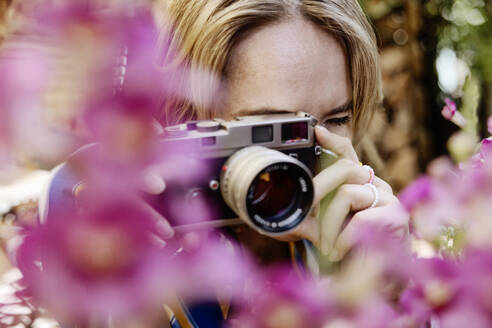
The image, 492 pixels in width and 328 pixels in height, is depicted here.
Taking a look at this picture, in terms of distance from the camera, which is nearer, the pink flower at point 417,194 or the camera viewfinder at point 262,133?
the pink flower at point 417,194

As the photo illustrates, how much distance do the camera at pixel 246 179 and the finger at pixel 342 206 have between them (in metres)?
0.06

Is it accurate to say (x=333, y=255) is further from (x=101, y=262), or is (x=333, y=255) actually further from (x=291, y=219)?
(x=101, y=262)

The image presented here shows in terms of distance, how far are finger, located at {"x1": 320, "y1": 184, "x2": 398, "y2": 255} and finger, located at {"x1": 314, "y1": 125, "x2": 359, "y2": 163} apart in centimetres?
5

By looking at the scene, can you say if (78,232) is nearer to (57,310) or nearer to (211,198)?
(57,310)

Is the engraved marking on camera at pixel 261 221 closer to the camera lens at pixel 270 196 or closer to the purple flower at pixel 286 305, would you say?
the camera lens at pixel 270 196

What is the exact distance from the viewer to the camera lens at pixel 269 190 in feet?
1.36

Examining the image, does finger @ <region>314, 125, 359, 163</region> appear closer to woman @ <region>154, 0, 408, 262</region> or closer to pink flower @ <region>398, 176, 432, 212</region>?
woman @ <region>154, 0, 408, 262</region>

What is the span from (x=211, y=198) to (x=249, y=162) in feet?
0.18

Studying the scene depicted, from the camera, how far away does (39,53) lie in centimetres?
20

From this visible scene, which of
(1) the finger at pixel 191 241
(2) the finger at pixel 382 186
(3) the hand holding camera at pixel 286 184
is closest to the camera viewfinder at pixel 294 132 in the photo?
(3) the hand holding camera at pixel 286 184

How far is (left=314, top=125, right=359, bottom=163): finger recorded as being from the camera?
1.87 feet

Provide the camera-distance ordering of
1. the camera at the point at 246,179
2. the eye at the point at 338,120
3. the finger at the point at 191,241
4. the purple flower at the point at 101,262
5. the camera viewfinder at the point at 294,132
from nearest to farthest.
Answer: the purple flower at the point at 101,262 < the finger at the point at 191,241 < the camera at the point at 246,179 < the camera viewfinder at the point at 294,132 < the eye at the point at 338,120

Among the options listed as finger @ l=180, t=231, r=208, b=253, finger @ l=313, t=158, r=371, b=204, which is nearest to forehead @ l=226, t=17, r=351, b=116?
finger @ l=313, t=158, r=371, b=204

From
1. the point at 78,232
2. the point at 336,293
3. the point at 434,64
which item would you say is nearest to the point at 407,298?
the point at 336,293
